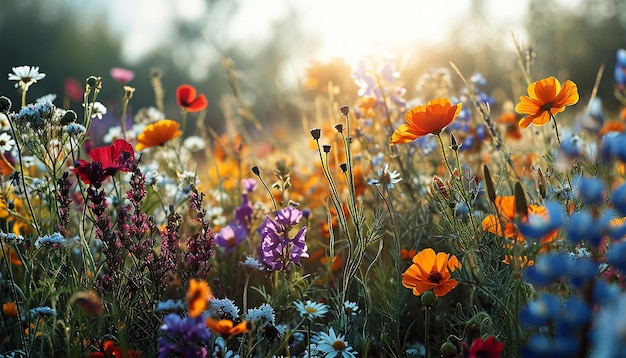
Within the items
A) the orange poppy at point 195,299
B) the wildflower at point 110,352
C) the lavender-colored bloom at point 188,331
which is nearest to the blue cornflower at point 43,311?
the wildflower at point 110,352

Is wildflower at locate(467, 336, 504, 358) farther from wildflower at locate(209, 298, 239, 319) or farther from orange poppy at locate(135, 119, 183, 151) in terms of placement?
orange poppy at locate(135, 119, 183, 151)

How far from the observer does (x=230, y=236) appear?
2.03 metres

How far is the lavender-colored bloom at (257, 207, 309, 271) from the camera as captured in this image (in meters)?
1.46

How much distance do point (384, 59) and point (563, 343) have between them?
1682 millimetres

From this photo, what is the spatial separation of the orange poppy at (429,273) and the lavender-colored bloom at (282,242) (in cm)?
25

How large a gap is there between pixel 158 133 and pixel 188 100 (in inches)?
13.5

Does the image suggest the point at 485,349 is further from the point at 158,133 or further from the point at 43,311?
the point at 158,133

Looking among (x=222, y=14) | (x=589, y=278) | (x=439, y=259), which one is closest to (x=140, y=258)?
(x=439, y=259)

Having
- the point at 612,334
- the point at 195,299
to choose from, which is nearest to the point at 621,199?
the point at 612,334

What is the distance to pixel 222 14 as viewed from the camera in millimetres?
24062

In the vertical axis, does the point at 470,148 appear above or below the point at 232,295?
above

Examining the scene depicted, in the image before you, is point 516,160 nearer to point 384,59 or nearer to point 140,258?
point 384,59

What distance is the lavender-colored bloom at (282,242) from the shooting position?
4.79ft

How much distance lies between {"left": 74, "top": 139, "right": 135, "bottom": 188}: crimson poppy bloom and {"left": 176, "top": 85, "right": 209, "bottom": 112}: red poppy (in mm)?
810
